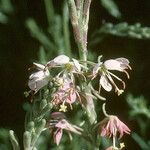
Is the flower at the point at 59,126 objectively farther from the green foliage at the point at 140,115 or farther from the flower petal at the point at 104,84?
the green foliage at the point at 140,115

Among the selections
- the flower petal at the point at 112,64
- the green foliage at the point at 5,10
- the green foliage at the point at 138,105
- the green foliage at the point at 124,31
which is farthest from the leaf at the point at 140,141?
the flower petal at the point at 112,64

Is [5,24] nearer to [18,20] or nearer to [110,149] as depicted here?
[18,20]

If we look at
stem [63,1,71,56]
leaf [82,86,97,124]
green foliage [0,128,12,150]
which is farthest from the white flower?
green foliage [0,128,12,150]

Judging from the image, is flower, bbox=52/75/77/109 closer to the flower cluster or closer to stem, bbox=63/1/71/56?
the flower cluster

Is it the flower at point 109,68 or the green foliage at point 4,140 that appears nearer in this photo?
the flower at point 109,68

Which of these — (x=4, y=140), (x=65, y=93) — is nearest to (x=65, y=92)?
(x=65, y=93)

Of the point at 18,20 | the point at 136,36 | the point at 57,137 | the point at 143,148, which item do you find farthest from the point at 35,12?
the point at 57,137

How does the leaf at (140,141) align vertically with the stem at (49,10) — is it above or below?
below
